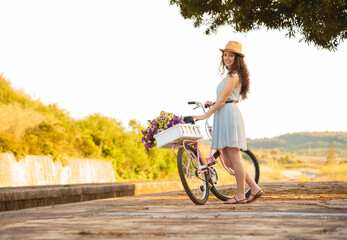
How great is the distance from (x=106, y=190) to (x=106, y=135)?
8788 mm

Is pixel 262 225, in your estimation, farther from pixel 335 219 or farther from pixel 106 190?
pixel 106 190

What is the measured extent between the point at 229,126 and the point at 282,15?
610cm

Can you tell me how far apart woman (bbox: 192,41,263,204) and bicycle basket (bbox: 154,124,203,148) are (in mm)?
221

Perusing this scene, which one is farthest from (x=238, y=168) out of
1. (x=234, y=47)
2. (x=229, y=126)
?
(x=234, y=47)

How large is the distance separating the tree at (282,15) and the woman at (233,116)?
164 inches

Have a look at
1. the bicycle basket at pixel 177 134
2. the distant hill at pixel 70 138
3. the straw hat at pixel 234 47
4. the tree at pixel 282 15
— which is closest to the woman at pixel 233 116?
the straw hat at pixel 234 47

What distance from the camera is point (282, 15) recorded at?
11.5m

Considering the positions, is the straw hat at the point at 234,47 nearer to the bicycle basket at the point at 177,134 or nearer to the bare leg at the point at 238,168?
the bicycle basket at the point at 177,134

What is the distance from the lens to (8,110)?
59.5 feet

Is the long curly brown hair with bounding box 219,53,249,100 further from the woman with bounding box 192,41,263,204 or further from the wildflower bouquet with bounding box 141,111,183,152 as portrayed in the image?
the wildflower bouquet with bounding box 141,111,183,152

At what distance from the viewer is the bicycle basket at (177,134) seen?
20.5 feet

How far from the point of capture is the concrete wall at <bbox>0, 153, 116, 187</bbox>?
51.2 ft

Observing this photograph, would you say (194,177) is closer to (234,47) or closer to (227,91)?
(227,91)

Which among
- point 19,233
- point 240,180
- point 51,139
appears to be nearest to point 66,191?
point 51,139
